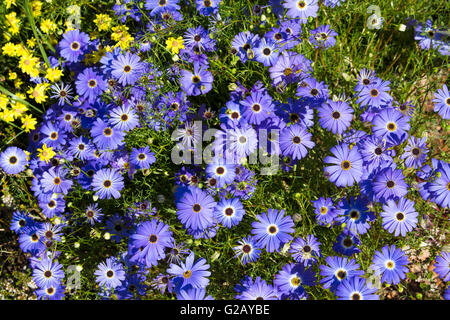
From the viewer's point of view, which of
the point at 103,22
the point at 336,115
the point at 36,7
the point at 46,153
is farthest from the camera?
the point at 36,7

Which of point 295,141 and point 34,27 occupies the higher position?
point 34,27

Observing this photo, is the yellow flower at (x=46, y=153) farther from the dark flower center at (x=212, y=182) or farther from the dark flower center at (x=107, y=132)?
the dark flower center at (x=212, y=182)

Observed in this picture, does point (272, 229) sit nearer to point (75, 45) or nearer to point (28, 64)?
point (75, 45)

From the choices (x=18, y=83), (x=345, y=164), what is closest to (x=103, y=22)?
(x=18, y=83)

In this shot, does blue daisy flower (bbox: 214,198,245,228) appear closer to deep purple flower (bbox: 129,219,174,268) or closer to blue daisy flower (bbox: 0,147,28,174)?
deep purple flower (bbox: 129,219,174,268)

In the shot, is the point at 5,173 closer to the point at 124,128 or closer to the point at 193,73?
the point at 124,128

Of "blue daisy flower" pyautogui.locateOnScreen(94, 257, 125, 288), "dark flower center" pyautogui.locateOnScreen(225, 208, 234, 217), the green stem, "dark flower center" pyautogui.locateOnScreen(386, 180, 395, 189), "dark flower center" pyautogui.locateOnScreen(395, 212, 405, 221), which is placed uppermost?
the green stem

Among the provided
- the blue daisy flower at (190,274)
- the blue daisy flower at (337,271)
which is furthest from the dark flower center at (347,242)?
the blue daisy flower at (190,274)

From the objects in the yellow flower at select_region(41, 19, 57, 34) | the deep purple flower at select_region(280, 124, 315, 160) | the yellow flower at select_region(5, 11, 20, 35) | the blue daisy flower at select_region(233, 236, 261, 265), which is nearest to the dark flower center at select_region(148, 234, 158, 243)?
the blue daisy flower at select_region(233, 236, 261, 265)

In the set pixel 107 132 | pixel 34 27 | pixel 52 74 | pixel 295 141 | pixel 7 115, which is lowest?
pixel 295 141
